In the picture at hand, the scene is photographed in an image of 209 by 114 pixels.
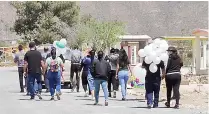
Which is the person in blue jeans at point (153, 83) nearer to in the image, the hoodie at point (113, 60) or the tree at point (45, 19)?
the hoodie at point (113, 60)

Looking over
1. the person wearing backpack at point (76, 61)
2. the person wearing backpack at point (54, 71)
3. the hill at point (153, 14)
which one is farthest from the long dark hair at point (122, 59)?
the hill at point (153, 14)

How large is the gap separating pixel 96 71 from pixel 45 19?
158ft

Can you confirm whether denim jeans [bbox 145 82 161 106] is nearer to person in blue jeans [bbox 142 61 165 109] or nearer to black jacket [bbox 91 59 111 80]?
person in blue jeans [bbox 142 61 165 109]

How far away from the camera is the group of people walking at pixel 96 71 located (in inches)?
599

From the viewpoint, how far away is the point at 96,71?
15.9 meters

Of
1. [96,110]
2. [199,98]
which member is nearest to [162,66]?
[96,110]

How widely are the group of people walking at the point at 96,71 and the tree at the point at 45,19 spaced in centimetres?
4237

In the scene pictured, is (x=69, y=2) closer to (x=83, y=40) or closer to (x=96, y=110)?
(x=83, y=40)

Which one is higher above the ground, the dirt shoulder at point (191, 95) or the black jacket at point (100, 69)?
the black jacket at point (100, 69)

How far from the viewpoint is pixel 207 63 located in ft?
121

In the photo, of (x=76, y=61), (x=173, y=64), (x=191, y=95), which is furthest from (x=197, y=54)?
(x=173, y=64)

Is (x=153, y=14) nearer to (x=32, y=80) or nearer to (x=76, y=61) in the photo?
(x=76, y=61)

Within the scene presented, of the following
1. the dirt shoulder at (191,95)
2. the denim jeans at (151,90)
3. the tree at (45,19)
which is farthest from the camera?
the tree at (45,19)

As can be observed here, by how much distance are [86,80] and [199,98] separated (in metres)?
4.24
